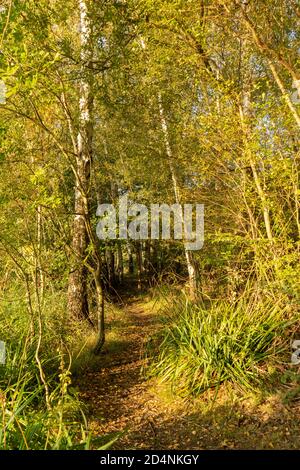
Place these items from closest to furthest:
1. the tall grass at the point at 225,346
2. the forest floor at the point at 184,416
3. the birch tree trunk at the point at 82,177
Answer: the forest floor at the point at 184,416 → the tall grass at the point at 225,346 → the birch tree trunk at the point at 82,177

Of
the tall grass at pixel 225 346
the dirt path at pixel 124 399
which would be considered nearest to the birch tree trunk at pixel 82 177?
the dirt path at pixel 124 399

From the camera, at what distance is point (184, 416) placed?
4.14 m

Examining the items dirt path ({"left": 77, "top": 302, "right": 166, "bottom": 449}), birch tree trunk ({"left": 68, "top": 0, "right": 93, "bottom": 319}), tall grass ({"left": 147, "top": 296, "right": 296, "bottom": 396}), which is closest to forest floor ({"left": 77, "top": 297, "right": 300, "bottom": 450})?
dirt path ({"left": 77, "top": 302, "right": 166, "bottom": 449})

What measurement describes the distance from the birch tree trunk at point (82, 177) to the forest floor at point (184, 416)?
1.85m

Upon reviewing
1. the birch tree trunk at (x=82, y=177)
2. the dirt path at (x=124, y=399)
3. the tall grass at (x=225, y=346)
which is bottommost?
the dirt path at (x=124, y=399)

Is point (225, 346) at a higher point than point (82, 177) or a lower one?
lower

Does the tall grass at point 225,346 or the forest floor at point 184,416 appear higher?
the tall grass at point 225,346

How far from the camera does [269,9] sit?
201 inches

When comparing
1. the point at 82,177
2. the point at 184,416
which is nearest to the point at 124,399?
the point at 184,416

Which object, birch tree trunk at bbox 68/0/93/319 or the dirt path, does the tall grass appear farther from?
birch tree trunk at bbox 68/0/93/319

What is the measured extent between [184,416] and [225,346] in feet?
2.93

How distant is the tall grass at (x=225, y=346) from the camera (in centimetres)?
434

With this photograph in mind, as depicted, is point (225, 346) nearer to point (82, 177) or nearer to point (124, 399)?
point (124, 399)

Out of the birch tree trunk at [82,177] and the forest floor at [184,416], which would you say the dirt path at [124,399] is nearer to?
the forest floor at [184,416]
